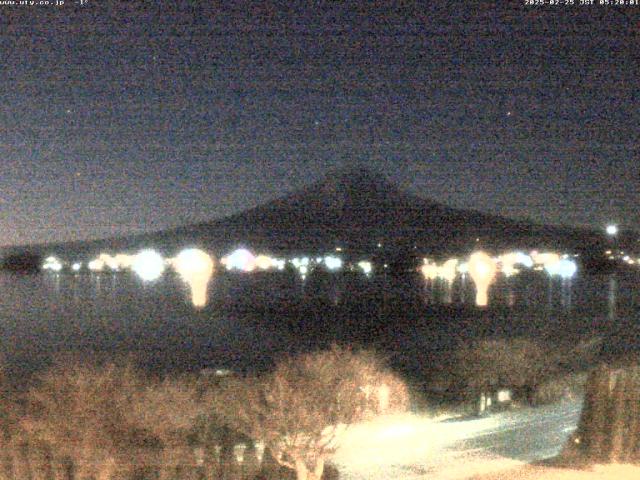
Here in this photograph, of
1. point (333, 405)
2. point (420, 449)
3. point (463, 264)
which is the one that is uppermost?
point (463, 264)

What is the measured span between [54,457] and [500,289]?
37.3m

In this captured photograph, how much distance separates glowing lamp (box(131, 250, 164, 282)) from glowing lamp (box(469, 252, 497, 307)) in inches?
657

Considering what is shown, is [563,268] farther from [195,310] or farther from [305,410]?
[305,410]

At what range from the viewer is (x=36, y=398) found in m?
8.34

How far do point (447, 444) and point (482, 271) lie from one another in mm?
32184

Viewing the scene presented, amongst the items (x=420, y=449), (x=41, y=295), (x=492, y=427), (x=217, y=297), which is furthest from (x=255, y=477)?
(x=41, y=295)

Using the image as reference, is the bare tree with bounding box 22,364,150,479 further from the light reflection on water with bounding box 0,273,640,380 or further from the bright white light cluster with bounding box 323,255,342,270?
the bright white light cluster with bounding box 323,255,342,270

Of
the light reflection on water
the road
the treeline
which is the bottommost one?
the road

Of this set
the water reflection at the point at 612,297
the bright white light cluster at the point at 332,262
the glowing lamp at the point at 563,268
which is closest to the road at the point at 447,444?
the water reflection at the point at 612,297

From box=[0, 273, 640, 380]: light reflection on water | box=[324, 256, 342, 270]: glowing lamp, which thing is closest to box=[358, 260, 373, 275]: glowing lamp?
box=[0, 273, 640, 380]: light reflection on water

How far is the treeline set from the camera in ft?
26.1

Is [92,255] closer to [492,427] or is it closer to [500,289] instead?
[500,289]

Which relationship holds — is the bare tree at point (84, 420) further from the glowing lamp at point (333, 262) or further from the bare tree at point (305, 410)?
the glowing lamp at point (333, 262)

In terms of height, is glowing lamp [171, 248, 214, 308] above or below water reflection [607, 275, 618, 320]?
above
